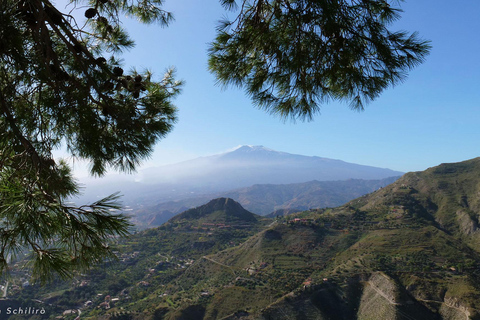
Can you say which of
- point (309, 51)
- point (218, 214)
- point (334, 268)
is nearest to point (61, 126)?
point (309, 51)

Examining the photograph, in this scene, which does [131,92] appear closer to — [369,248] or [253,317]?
[253,317]

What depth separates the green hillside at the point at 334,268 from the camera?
2983cm

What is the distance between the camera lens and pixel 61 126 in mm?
2648

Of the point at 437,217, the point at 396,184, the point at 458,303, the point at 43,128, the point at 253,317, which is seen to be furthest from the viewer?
the point at 396,184

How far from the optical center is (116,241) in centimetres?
195

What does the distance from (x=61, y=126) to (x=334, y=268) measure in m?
42.1

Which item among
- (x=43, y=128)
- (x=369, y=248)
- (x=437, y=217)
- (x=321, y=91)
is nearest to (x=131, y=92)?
(x=43, y=128)

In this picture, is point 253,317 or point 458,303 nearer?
point 458,303

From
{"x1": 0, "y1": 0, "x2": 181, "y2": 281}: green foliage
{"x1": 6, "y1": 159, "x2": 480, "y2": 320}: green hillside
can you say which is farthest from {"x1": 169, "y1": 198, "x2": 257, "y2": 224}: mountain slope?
{"x1": 0, "y1": 0, "x2": 181, "y2": 281}: green foliage

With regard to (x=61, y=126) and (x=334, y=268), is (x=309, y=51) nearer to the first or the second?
(x=61, y=126)

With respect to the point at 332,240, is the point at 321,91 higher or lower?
higher

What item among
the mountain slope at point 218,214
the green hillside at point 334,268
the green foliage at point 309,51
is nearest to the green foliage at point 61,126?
the green foliage at point 309,51

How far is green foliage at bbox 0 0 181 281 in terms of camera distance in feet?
5.69

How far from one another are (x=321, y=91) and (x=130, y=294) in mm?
50926
